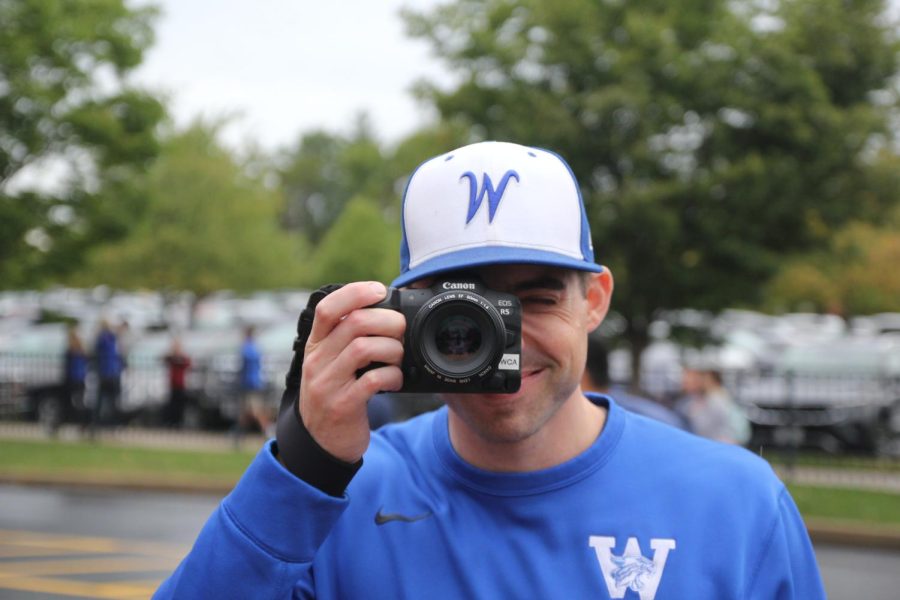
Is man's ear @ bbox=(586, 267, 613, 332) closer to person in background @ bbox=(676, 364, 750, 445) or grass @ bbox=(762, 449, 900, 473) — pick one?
person in background @ bbox=(676, 364, 750, 445)

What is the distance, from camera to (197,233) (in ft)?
106

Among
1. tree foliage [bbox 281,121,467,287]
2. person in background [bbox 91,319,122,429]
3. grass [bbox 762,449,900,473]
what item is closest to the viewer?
grass [bbox 762,449,900,473]

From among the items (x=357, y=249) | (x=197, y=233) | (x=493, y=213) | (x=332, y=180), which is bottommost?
(x=493, y=213)

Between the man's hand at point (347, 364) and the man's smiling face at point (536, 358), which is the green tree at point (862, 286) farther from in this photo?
the man's hand at point (347, 364)

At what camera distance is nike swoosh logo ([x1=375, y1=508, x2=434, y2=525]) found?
194cm

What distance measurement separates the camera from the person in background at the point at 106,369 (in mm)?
15758

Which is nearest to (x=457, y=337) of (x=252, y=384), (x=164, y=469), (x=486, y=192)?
(x=486, y=192)

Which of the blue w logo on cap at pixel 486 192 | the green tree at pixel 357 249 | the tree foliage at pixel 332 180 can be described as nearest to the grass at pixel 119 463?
the blue w logo on cap at pixel 486 192

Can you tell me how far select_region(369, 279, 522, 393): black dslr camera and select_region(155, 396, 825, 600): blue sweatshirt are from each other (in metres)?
0.20

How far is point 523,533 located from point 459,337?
0.34 m

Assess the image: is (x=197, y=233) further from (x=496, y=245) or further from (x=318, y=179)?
(x=318, y=179)

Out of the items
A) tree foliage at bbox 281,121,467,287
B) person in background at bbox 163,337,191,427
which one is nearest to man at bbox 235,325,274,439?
person in background at bbox 163,337,191,427

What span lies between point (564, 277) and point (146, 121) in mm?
14548

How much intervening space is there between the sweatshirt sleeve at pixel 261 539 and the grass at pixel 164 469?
Result: 921 centimetres
